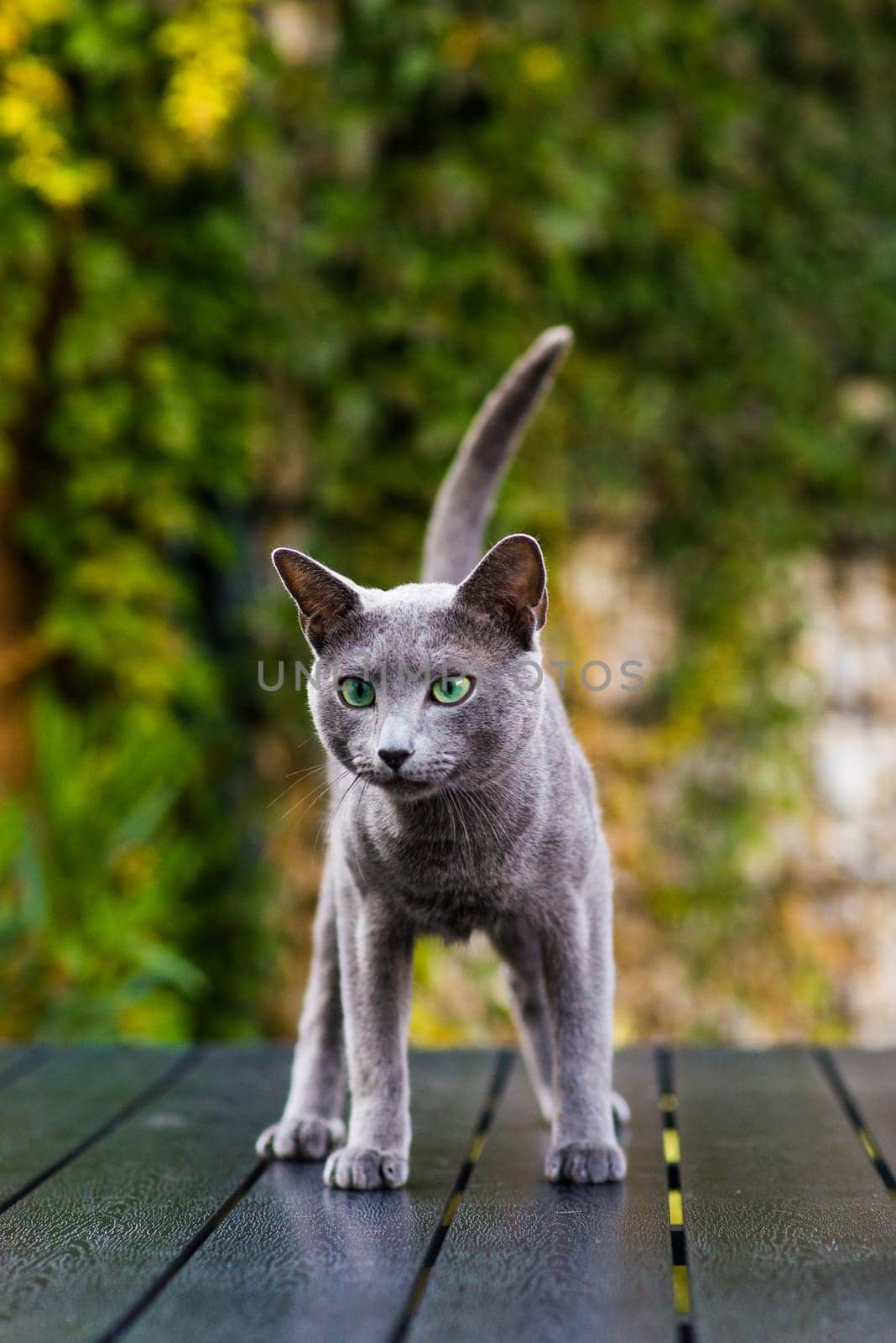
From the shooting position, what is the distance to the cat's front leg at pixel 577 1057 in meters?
1.35

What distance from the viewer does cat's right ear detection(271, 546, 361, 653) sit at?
4.13 feet

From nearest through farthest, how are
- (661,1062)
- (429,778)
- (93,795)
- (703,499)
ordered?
(429,778) → (661,1062) → (93,795) → (703,499)

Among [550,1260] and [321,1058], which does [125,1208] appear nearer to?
[321,1058]

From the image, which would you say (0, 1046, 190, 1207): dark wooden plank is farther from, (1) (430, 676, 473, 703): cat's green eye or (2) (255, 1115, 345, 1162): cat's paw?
(1) (430, 676, 473, 703): cat's green eye

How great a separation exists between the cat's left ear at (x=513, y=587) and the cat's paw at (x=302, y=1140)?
588 millimetres

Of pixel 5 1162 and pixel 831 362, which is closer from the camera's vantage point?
pixel 5 1162

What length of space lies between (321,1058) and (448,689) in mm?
500

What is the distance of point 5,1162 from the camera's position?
59.1 inches

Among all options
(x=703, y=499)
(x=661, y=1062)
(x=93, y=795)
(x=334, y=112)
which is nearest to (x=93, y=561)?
(x=93, y=795)

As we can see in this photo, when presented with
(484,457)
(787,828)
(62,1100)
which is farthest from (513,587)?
(787,828)

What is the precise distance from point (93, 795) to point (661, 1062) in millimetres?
1218

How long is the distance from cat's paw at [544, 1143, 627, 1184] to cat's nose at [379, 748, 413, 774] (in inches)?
17.5

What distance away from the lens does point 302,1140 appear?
1.48m

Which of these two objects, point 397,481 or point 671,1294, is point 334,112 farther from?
point 671,1294
